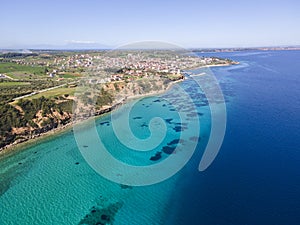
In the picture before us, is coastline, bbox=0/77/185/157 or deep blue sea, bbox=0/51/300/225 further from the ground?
deep blue sea, bbox=0/51/300/225

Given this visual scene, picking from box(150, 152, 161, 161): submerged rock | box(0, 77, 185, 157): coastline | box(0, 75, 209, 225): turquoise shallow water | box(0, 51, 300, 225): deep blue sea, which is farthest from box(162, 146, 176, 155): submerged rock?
box(0, 77, 185, 157): coastline

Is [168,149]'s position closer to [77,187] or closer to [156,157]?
[156,157]

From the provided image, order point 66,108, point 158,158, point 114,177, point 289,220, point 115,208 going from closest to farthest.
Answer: point 289,220, point 115,208, point 114,177, point 158,158, point 66,108

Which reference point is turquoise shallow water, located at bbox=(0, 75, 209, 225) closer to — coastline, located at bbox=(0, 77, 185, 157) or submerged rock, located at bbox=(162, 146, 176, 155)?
submerged rock, located at bbox=(162, 146, 176, 155)

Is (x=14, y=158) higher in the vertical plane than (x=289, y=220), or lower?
lower

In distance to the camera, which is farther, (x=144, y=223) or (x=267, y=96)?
(x=267, y=96)

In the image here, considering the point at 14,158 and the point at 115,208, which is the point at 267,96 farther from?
the point at 14,158

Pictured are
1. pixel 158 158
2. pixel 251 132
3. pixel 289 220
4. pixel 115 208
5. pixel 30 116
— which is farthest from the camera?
pixel 30 116

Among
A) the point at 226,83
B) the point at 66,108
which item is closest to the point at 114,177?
the point at 66,108
